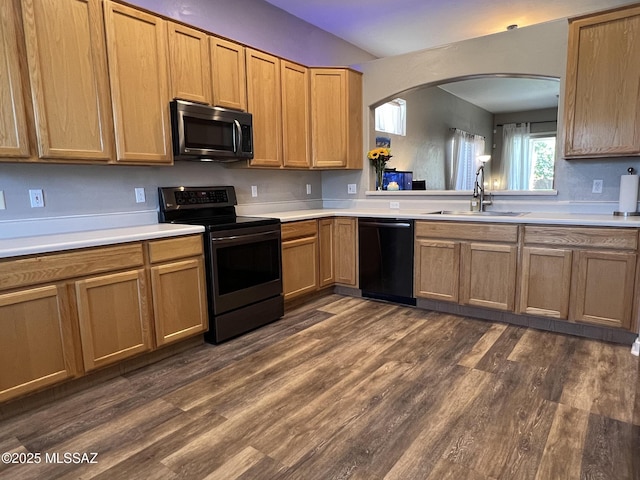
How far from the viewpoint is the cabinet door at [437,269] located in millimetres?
3373

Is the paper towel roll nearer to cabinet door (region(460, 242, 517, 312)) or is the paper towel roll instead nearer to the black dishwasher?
cabinet door (region(460, 242, 517, 312))

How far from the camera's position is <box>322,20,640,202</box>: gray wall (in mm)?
3148

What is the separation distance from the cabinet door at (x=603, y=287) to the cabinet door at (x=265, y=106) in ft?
8.49

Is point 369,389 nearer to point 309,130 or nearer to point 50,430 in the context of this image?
point 50,430

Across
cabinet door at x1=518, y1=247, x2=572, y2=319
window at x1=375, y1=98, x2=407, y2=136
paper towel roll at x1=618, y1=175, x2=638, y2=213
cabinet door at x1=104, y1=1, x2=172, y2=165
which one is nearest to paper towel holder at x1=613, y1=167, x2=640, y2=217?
paper towel roll at x1=618, y1=175, x2=638, y2=213

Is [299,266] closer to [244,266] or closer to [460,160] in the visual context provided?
[244,266]

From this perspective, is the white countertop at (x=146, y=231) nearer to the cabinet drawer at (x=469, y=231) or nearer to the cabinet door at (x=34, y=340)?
the cabinet drawer at (x=469, y=231)

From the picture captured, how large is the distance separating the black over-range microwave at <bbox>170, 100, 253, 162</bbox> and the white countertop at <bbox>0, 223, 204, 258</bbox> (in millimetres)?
616

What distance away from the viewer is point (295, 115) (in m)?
3.89

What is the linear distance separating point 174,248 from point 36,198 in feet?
2.89

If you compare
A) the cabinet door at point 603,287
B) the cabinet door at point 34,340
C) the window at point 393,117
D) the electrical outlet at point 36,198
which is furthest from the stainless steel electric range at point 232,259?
the window at point 393,117

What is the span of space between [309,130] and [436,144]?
3.74m

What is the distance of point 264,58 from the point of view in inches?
138

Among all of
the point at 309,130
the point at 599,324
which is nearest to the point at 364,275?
the point at 309,130
